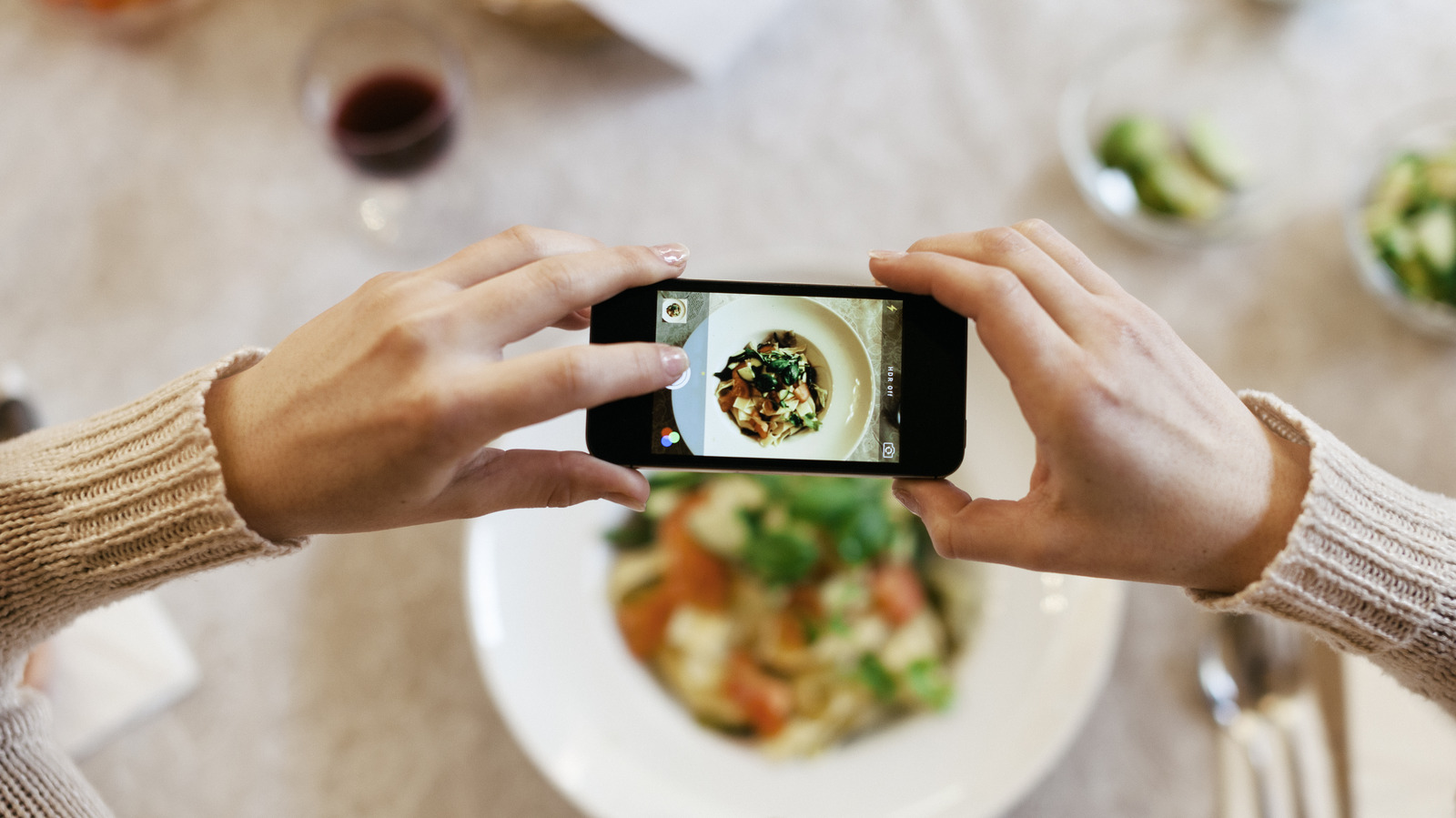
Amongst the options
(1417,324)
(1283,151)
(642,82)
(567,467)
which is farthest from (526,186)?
(1417,324)

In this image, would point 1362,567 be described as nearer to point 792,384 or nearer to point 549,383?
point 792,384

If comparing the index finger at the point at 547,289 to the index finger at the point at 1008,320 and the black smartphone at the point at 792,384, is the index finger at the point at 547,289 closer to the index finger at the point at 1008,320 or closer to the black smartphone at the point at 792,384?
the black smartphone at the point at 792,384

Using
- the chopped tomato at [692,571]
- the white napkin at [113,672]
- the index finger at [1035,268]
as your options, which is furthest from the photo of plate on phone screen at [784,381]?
the white napkin at [113,672]

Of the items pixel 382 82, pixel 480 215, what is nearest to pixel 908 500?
pixel 480 215

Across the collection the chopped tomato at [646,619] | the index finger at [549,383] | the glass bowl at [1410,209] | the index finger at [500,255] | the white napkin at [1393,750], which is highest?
the glass bowl at [1410,209]

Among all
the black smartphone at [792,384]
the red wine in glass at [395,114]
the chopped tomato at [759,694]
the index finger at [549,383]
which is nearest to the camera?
the index finger at [549,383]

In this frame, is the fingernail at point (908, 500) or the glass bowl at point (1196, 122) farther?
the glass bowl at point (1196, 122)

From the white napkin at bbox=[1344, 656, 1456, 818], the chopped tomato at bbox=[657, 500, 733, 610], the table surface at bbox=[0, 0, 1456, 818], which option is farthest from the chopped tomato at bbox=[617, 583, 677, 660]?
the white napkin at bbox=[1344, 656, 1456, 818]

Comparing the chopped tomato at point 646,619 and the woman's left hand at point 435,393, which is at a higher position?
the woman's left hand at point 435,393
